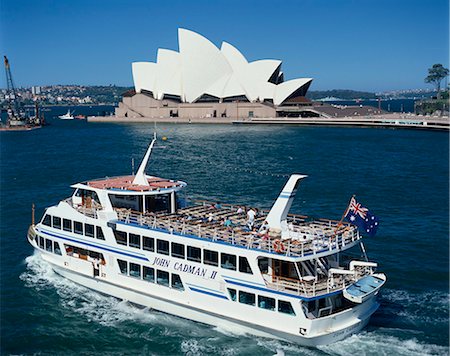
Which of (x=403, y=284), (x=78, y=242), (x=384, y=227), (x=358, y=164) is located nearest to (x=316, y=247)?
(x=403, y=284)

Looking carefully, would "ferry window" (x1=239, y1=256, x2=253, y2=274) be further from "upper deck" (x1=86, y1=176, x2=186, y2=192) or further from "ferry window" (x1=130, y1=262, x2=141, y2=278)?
"upper deck" (x1=86, y1=176, x2=186, y2=192)

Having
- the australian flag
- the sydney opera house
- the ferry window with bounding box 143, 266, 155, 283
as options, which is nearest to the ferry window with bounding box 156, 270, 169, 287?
the ferry window with bounding box 143, 266, 155, 283

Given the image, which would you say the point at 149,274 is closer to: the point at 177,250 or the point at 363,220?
the point at 177,250

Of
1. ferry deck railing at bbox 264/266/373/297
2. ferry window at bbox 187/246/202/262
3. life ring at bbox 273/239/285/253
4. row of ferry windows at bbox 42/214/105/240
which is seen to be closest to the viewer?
ferry deck railing at bbox 264/266/373/297

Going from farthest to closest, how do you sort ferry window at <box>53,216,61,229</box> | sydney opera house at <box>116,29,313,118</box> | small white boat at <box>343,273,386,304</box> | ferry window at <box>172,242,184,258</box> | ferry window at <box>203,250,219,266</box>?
1. sydney opera house at <box>116,29,313,118</box>
2. ferry window at <box>53,216,61,229</box>
3. ferry window at <box>172,242,184,258</box>
4. ferry window at <box>203,250,219,266</box>
5. small white boat at <box>343,273,386,304</box>

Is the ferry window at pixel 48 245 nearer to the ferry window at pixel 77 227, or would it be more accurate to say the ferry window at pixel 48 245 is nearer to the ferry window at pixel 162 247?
the ferry window at pixel 77 227

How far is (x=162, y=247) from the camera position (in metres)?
16.7

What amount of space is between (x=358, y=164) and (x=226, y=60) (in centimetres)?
5983

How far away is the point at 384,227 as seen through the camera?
83.8 feet

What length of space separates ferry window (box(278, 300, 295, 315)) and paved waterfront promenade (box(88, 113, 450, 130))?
6259 centimetres

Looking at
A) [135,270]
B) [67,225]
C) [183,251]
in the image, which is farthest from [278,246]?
[67,225]

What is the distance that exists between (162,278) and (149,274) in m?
0.52

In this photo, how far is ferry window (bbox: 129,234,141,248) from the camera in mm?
17156

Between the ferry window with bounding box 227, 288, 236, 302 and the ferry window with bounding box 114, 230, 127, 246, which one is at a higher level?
the ferry window with bounding box 114, 230, 127, 246
